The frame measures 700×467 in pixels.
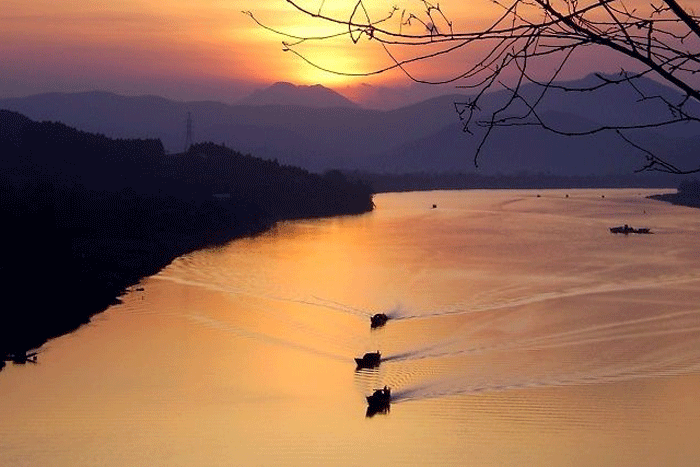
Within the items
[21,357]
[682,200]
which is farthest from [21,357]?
[682,200]

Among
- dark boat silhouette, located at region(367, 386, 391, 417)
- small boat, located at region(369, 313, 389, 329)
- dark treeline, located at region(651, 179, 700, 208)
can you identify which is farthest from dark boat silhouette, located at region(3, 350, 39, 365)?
dark treeline, located at region(651, 179, 700, 208)

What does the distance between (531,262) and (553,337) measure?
10851mm

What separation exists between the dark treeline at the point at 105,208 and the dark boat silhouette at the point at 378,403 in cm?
664

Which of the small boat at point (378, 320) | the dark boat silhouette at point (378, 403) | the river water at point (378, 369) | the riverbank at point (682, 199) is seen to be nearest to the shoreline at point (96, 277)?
the river water at point (378, 369)

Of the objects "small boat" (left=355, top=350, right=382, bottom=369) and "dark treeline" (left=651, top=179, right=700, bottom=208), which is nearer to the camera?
"small boat" (left=355, top=350, right=382, bottom=369)

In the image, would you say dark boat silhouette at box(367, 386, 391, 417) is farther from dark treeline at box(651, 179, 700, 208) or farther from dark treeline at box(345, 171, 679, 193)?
dark treeline at box(345, 171, 679, 193)

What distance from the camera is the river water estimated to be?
1221cm

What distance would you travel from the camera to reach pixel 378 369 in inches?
641

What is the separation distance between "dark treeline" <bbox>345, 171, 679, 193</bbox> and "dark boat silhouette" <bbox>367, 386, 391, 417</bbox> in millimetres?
69119

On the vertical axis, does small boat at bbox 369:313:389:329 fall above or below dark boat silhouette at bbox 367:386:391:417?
above

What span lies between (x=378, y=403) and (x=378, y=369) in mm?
2466

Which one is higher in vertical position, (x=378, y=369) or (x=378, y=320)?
(x=378, y=320)

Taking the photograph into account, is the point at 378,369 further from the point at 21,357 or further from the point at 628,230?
the point at 628,230

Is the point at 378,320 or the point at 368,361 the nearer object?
the point at 368,361
